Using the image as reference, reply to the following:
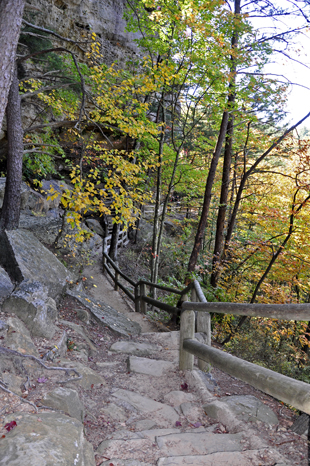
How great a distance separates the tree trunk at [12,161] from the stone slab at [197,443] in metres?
4.56

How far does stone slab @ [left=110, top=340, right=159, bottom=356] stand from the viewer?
14.8 ft

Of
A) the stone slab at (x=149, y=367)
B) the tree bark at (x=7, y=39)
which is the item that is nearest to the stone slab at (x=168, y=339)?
the stone slab at (x=149, y=367)

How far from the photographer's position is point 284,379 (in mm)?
1849

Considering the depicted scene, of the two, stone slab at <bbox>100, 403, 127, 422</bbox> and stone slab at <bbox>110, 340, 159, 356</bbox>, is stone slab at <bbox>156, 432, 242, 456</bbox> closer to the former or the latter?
stone slab at <bbox>100, 403, 127, 422</bbox>

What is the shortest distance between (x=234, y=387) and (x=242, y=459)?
1.54m

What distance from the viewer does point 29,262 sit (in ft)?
15.2

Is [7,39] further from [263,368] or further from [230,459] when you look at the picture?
[230,459]

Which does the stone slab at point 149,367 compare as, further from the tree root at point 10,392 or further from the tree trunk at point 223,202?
the tree trunk at point 223,202

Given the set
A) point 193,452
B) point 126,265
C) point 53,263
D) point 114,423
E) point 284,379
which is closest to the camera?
point 284,379

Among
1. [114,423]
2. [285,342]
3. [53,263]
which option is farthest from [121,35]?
[114,423]

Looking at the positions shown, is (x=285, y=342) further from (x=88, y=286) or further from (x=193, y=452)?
(x=193, y=452)

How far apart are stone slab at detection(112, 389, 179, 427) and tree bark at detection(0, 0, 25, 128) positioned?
344cm

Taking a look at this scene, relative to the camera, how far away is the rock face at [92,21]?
13.8 metres

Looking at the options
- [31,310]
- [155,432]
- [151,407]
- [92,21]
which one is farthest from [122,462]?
[92,21]
